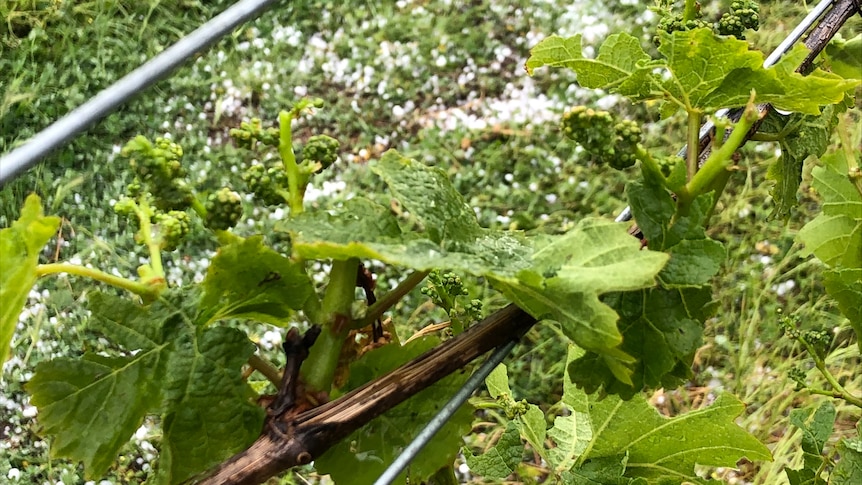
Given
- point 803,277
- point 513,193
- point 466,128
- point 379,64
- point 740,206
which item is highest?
point 379,64

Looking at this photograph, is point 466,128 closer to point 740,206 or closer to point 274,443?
point 740,206

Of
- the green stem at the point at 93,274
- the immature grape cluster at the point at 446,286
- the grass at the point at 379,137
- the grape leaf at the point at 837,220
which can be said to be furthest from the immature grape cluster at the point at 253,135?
the grass at the point at 379,137

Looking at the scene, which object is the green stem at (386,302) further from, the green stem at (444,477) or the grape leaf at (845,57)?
the grape leaf at (845,57)

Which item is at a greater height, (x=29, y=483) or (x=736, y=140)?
(x=736, y=140)

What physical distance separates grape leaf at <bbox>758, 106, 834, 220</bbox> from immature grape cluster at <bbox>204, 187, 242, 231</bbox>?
0.48 m

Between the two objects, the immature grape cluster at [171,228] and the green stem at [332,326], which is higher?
the immature grape cluster at [171,228]

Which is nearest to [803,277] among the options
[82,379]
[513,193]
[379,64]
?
[513,193]

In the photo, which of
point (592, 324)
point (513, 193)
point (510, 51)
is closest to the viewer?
point (592, 324)

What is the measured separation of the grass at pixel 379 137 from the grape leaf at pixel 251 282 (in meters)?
1.20

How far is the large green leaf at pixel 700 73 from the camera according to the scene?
0.47 meters

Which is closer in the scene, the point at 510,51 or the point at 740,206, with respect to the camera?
the point at 740,206

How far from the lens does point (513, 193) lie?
1.96 metres

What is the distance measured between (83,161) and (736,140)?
2.03 meters

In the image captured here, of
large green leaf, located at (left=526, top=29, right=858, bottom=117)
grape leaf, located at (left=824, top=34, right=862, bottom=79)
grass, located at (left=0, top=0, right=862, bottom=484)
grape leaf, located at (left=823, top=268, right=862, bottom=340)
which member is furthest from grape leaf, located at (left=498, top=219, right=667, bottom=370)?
grass, located at (left=0, top=0, right=862, bottom=484)
